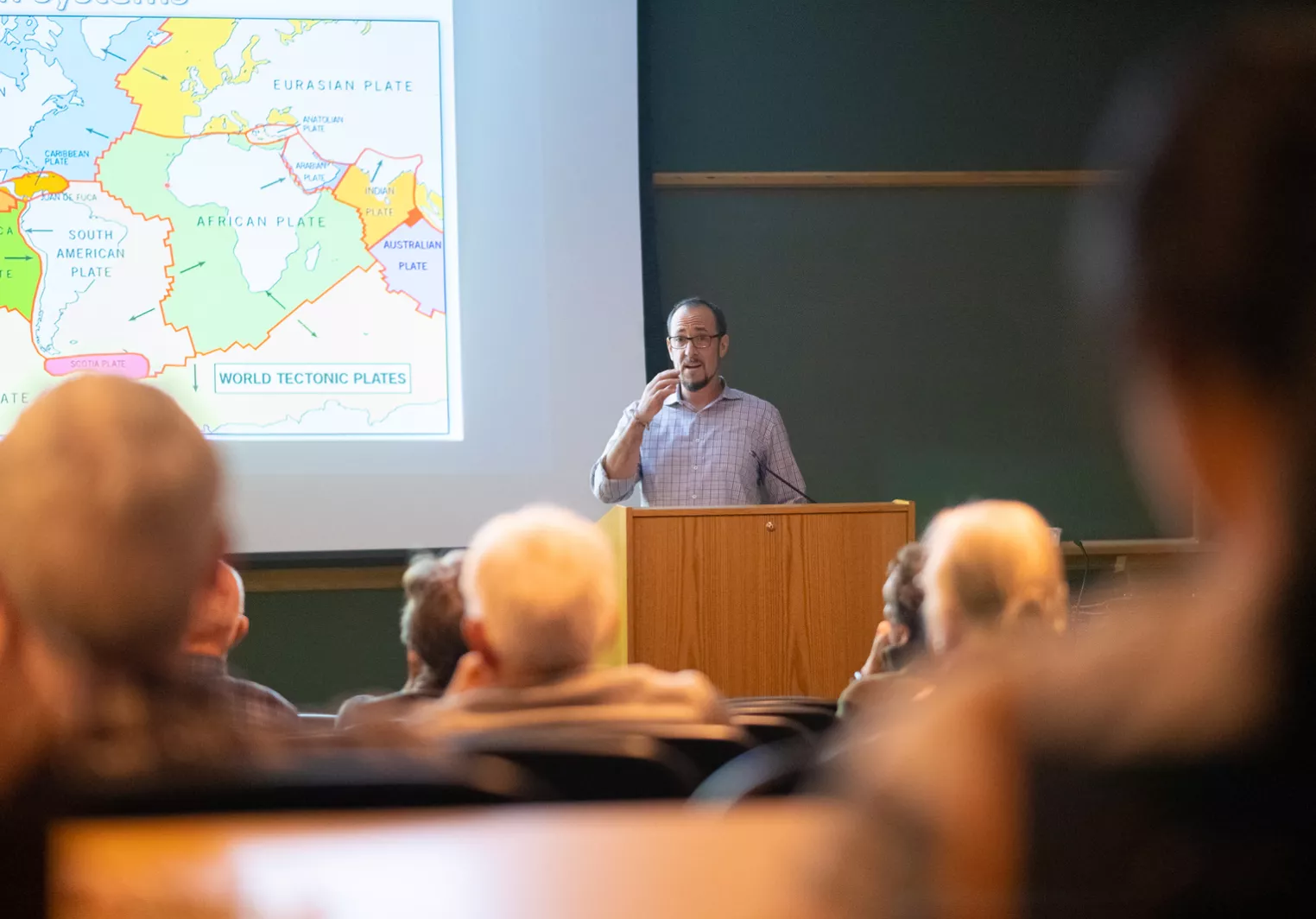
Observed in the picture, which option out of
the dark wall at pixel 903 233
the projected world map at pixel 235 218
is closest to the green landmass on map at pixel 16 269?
the projected world map at pixel 235 218

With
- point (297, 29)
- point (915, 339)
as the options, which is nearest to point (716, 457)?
point (915, 339)

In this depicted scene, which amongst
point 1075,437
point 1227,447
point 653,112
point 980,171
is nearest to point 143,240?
point 653,112

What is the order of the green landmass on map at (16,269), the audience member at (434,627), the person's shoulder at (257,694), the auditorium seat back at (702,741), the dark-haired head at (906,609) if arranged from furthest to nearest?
the green landmass on map at (16,269) → the dark-haired head at (906,609) → the audience member at (434,627) → the person's shoulder at (257,694) → the auditorium seat back at (702,741)

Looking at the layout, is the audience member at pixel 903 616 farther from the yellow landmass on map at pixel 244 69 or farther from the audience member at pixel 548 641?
the yellow landmass on map at pixel 244 69

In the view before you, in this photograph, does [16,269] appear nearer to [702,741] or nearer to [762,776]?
[702,741]

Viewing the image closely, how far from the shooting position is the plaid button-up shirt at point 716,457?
421 cm

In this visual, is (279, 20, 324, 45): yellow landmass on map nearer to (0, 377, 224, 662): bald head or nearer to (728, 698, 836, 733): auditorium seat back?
(728, 698, 836, 733): auditorium seat back

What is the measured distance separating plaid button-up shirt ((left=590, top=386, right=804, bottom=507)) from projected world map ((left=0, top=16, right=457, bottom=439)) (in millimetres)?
776

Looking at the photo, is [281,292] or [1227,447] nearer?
[1227,447]

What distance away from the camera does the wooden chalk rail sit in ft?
15.7

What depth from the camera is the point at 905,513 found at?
Answer: 11.3ft

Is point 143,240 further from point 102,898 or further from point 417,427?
point 102,898

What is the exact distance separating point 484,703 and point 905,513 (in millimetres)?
2135

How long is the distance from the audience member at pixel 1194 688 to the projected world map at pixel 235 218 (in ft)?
13.0
